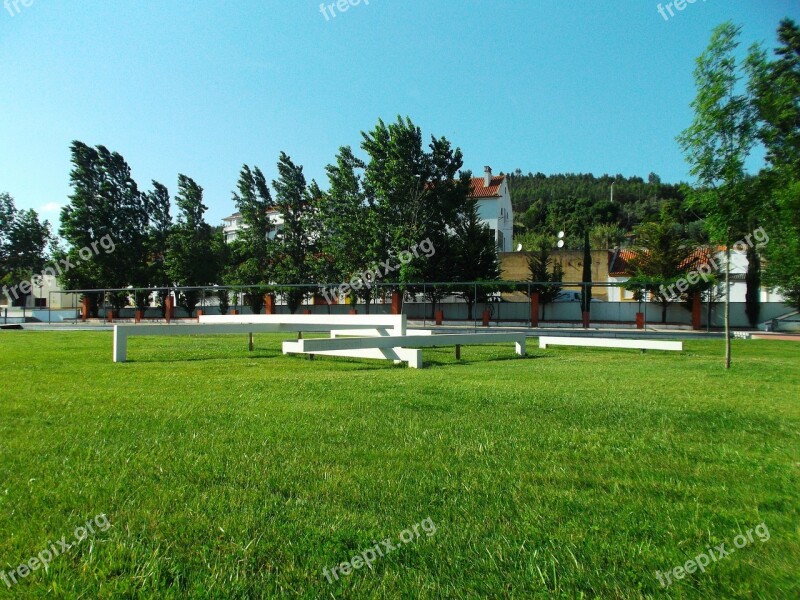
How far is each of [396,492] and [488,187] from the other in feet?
226

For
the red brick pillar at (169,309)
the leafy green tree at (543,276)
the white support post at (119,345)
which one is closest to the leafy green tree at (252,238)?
the red brick pillar at (169,309)

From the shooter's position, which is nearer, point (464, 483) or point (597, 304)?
point (464, 483)

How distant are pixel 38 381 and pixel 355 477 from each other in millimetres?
6618

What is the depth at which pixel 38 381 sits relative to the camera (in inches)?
327

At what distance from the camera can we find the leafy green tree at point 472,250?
43.2 m

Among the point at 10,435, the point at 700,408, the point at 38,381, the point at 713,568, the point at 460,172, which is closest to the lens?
the point at 713,568

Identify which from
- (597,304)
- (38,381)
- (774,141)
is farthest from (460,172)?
(38,381)

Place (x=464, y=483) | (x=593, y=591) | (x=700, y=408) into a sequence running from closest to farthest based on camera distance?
1. (x=593, y=591)
2. (x=464, y=483)
3. (x=700, y=408)

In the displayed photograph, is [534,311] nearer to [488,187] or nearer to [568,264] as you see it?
[568,264]

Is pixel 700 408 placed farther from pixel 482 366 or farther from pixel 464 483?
pixel 482 366

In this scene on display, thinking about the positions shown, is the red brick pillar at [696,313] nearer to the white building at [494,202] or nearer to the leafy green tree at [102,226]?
the white building at [494,202]

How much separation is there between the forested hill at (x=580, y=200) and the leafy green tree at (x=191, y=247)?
65701mm

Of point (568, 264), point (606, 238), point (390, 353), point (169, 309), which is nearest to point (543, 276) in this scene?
point (568, 264)

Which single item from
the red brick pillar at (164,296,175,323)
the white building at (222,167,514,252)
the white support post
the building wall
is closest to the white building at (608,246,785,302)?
the building wall
